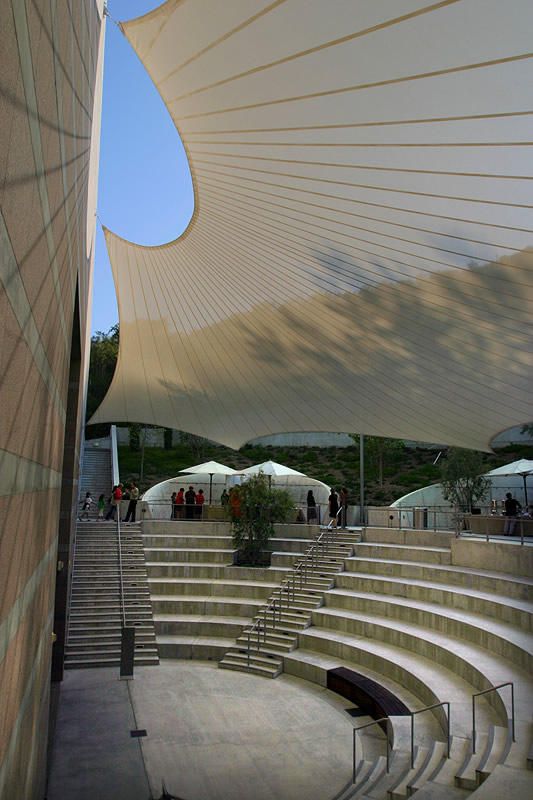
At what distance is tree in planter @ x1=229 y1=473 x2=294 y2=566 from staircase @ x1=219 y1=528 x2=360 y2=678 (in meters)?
0.79

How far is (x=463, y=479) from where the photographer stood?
30.9m

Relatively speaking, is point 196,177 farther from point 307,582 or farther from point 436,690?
point 307,582

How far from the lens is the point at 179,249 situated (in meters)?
12.6

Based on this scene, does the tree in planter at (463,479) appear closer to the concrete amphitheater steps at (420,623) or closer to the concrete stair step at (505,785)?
the concrete amphitheater steps at (420,623)

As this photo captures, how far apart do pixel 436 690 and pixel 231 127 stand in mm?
9630

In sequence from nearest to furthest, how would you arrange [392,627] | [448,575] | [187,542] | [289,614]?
1. [392,627]
2. [448,575]
3. [289,614]
4. [187,542]

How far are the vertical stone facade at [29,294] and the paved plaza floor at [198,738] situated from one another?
197 inches

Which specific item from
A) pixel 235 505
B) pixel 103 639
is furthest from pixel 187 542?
pixel 103 639

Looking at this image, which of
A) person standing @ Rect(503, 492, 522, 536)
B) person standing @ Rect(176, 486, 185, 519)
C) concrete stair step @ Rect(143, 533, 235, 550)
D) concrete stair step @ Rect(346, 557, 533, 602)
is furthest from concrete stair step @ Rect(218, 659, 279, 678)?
person standing @ Rect(176, 486, 185, 519)

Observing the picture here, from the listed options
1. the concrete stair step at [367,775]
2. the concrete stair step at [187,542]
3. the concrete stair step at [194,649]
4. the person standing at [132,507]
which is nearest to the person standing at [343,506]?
the concrete stair step at [187,542]

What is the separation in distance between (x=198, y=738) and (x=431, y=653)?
16.4 feet

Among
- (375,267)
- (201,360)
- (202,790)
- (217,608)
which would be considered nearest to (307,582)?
(217,608)

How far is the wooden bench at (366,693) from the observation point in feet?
36.9

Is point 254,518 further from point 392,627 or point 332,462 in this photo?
point 332,462
